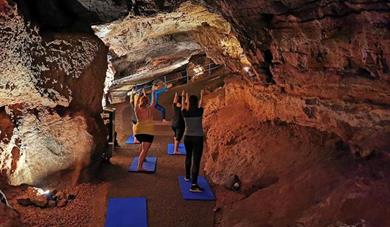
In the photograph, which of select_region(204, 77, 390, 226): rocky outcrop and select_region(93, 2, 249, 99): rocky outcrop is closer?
select_region(204, 77, 390, 226): rocky outcrop

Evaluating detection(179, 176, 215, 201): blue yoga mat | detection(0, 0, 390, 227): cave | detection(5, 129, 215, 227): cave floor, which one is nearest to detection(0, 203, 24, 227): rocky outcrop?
detection(0, 0, 390, 227): cave

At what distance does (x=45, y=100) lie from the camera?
21.8 ft

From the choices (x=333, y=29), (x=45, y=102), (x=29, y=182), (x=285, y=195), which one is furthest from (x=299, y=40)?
(x=29, y=182)

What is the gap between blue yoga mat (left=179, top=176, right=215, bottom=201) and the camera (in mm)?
6462

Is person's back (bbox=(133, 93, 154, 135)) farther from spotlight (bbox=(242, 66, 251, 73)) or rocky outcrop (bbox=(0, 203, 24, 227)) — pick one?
rocky outcrop (bbox=(0, 203, 24, 227))

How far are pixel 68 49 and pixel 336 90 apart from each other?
4.80m

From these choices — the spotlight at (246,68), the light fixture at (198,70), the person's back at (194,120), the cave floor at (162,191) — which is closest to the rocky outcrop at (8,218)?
the cave floor at (162,191)

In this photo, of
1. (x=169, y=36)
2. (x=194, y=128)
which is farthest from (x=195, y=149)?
(x=169, y=36)

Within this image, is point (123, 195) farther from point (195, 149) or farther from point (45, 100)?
point (45, 100)

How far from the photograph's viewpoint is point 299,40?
18.3 ft

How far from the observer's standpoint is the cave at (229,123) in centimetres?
461

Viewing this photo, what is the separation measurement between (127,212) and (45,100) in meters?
2.55

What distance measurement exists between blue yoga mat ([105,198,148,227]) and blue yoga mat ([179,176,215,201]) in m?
0.78

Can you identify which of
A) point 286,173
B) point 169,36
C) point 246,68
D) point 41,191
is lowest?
point 41,191
